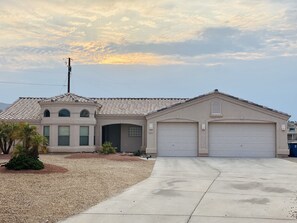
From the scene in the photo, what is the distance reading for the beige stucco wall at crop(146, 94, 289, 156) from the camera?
2930 cm

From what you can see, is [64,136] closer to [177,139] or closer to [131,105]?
[131,105]

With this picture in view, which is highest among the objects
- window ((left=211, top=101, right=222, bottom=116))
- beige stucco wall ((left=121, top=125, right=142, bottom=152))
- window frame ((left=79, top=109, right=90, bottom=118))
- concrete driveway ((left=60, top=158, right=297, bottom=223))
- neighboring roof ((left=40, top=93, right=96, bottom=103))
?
neighboring roof ((left=40, top=93, right=96, bottom=103))

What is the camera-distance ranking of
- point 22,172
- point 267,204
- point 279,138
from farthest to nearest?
1. point 279,138
2. point 22,172
3. point 267,204

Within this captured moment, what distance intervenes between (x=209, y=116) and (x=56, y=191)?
18.5m

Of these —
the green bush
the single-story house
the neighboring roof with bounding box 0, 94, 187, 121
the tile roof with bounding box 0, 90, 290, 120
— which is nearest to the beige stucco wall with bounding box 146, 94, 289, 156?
the single-story house

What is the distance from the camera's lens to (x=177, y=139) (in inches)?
1163

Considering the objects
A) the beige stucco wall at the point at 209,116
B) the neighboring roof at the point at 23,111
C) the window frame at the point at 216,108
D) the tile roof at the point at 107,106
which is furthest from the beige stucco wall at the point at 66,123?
the window frame at the point at 216,108

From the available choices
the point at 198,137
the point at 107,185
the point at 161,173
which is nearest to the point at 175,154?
the point at 198,137

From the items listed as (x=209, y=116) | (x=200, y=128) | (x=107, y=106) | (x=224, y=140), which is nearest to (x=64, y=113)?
(x=107, y=106)

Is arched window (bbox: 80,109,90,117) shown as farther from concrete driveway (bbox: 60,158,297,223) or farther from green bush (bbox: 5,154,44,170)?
concrete driveway (bbox: 60,158,297,223)

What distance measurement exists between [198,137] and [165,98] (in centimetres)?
877

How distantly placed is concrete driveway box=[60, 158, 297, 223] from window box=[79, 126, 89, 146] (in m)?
14.3

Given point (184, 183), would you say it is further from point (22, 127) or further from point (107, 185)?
point (22, 127)

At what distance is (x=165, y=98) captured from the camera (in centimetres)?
3747
